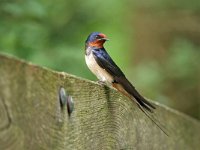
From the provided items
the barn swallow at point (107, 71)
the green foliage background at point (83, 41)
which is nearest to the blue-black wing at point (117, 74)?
the barn swallow at point (107, 71)

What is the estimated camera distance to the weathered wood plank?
4.85 ft

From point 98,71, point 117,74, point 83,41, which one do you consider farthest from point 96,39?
point 83,41

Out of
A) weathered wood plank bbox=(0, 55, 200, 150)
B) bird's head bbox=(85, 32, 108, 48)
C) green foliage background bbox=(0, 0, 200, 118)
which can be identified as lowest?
weathered wood plank bbox=(0, 55, 200, 150)

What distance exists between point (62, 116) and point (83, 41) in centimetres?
326

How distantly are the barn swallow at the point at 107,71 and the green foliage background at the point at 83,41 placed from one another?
22.6 inches

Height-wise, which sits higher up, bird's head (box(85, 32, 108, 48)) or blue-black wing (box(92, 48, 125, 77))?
bird's head (box(85, 32, 108, 48))

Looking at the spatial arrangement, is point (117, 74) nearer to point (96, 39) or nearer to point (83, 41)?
point (96, 39)

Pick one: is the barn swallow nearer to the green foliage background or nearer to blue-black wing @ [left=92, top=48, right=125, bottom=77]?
blue-black wing @ [left=92, top=48, right=125, bottom=77]

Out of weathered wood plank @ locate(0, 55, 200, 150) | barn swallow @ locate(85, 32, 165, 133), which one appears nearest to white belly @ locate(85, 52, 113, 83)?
barn swallow @ locate(85, 32, 165, 133)

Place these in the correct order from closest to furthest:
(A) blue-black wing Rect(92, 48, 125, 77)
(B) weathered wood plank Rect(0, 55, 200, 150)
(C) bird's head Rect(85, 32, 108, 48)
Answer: (B) weathered wood plank Rect(0, 55, 200, 150) → (A) blue-black wing Rect(92, 48, 125, 77) → (C) bird's head Rect(85, 32, 108, 48)

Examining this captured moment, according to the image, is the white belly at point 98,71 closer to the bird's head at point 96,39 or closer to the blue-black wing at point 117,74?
the blue-black wing at point 117,74

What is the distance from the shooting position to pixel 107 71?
310 cm

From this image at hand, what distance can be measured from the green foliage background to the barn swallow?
1.89 feet

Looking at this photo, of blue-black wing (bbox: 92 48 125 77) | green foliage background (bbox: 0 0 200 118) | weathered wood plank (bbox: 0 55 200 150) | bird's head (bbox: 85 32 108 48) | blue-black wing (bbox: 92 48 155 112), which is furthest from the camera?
green foliage background (bbox: 0 0 200 118)
